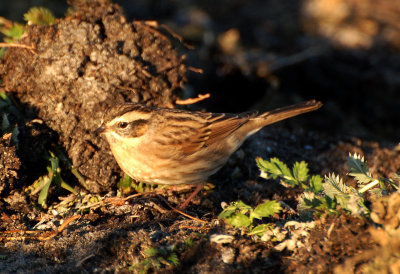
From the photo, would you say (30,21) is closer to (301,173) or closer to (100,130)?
(100,130)

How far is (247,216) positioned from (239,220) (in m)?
0.10

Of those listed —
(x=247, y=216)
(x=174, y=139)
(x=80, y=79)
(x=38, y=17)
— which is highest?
(x=38, y=17)

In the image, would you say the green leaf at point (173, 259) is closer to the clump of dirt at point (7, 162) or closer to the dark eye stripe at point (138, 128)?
the dark eye stripe at point (138, 128)

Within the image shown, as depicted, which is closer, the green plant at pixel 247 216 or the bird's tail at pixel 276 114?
the green plant at pixel 247 216

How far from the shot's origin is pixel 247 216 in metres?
4.50

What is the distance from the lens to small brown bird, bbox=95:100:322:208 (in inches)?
215

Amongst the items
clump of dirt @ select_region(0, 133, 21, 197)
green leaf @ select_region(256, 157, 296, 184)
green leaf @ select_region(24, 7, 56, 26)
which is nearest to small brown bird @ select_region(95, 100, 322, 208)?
clump of dirt @ select_region(0, 133, 21, 197)

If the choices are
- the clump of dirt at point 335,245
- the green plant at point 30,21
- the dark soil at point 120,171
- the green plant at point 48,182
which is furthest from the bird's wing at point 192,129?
the clump of dirt at point 335,245

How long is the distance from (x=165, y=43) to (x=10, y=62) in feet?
6.45

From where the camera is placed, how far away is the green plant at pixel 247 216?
4.30 meters

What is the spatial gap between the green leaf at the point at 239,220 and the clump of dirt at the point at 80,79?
1.84m

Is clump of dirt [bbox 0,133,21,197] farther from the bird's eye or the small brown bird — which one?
the bird's eye

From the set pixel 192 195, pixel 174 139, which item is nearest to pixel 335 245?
pixel 192 195

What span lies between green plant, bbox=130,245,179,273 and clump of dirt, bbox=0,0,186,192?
1.74m
